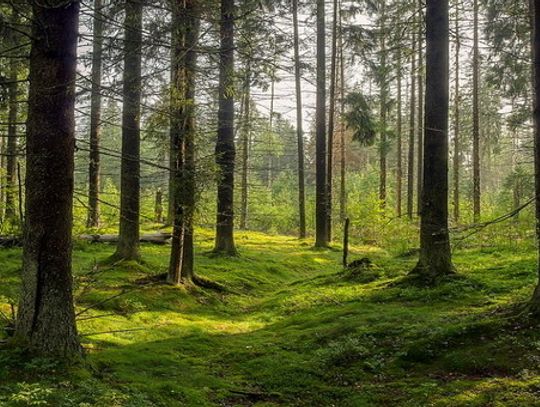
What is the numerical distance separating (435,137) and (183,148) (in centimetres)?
518

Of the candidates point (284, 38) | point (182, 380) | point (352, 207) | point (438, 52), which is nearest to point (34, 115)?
point (182, 380)

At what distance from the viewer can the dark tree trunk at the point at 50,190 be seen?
16.5 feet

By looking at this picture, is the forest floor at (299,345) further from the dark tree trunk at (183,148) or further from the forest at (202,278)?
the dark tree trunk at (183,148)

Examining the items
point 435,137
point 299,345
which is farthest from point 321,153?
point 299,345

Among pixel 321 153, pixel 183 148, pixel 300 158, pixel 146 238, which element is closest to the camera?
pixel 183 148

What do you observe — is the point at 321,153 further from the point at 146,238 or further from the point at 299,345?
the point at 299,345

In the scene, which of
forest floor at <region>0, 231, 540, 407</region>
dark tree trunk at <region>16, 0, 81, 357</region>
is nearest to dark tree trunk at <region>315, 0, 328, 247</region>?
forest floor at <region>0, 231, 540, 407</region>

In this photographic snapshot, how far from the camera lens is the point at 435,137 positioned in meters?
10.2

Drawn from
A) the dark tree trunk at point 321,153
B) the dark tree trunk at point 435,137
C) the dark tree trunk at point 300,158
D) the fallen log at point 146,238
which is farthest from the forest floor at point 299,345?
the dark tree trunk at point 300,158

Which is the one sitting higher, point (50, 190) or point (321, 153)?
point (321, 153)

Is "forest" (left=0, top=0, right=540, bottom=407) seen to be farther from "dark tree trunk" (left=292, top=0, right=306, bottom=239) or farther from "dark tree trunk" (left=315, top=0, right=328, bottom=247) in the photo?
"dark tree trunk" (left=292, top=0, right=306, bottom=239)

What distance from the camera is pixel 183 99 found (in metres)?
9.63

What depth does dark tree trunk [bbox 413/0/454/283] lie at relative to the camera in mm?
10133

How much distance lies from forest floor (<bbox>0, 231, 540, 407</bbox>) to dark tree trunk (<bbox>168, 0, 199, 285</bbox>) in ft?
2.24
